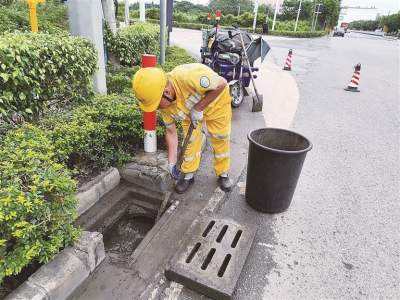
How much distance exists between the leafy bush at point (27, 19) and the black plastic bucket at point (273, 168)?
369 cm

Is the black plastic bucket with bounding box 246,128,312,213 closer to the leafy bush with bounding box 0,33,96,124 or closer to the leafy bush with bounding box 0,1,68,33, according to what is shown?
the leafy bush with bounding box 0,33,96,124

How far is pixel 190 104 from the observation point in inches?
112

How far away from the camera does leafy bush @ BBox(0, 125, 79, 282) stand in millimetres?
1690

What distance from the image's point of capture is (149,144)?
3438mm

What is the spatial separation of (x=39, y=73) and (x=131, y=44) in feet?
14.1

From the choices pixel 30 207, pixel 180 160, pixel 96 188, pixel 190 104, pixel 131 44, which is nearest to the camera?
pixel 30 207

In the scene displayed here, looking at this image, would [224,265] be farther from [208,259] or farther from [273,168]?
[273,168]

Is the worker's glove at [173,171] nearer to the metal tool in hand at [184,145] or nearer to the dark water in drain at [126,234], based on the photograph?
the metal tool in hand at [184,145]

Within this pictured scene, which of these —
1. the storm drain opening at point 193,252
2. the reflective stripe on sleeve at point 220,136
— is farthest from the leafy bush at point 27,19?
the storm drain opening at point 193,252

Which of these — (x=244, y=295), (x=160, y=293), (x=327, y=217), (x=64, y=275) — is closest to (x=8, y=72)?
(x=64, y=275)

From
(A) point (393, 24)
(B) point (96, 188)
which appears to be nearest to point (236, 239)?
(B) point (96, 188)

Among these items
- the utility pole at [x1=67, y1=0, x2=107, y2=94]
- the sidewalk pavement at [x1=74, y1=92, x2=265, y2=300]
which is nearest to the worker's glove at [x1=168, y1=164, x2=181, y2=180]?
the sidewalk pavement at [x1=74, y1=92, x2=265, y2=300]

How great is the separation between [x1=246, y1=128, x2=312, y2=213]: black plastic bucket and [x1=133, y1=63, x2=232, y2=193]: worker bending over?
39cm

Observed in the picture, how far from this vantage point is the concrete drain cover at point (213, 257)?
2.16m
